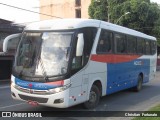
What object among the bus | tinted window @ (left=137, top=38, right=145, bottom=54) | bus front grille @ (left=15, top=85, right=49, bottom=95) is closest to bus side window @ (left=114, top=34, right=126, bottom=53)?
the bus

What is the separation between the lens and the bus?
9.79 metres

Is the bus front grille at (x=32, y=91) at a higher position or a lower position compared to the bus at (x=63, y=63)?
lower

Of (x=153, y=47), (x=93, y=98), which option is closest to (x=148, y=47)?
(x=153, y=47)

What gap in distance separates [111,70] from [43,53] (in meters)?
3.74

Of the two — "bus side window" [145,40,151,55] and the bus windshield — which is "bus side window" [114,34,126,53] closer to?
the bus windshield

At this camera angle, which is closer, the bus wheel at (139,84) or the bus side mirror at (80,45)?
the bus side mirror at (80,45)

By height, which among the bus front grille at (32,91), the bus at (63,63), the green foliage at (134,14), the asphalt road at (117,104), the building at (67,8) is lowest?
the asphalt road at (117,104)

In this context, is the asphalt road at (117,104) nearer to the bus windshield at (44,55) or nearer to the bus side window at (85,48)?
the bus windshield at (44,55)

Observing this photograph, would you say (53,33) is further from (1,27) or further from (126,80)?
(1,27)

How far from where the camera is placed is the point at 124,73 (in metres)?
14.5

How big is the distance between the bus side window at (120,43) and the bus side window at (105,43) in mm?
615

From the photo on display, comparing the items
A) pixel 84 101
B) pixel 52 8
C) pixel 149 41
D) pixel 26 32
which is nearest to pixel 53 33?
pixel 26 32

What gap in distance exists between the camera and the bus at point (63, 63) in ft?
32.1

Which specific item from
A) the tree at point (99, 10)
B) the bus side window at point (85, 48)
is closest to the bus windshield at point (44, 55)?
the bus side window at point (85, 48)
